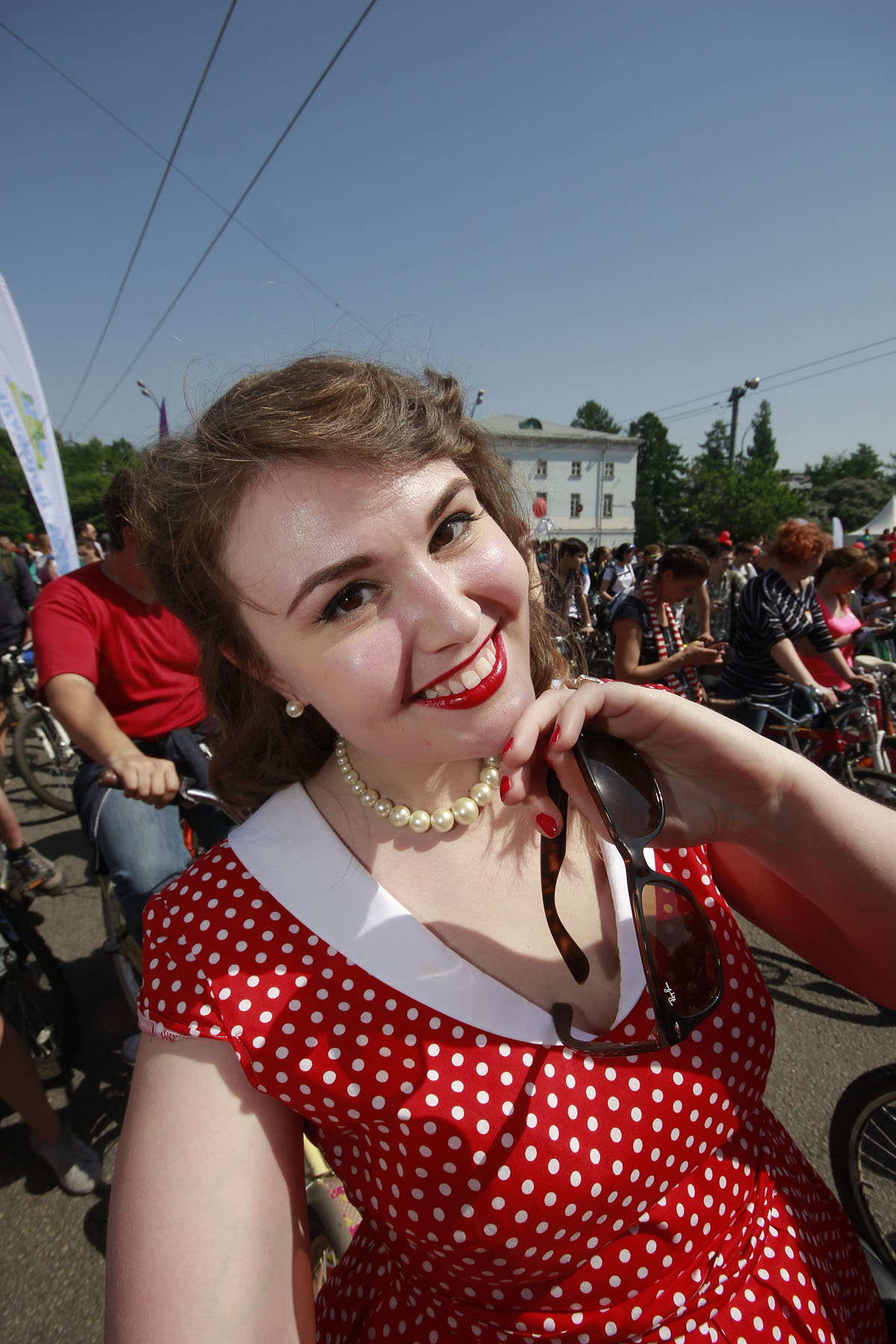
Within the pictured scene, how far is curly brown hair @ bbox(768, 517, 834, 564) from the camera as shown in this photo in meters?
4.30

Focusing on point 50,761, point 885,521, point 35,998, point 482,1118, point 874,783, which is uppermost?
point 885,521

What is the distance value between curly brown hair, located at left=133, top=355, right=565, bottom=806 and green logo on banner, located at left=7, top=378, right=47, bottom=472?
400 centimetres

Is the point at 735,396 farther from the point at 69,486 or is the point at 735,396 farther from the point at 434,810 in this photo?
the point at 69,486

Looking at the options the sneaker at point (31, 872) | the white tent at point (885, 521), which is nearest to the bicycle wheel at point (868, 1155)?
the sneaker at point (31, 872)

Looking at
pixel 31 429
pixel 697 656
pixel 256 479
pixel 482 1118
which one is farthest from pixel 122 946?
pixel 31 429

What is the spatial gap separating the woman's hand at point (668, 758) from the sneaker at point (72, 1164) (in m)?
2.57

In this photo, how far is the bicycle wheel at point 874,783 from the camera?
13.9 ft

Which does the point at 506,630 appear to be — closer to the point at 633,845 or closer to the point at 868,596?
the point at 633,845

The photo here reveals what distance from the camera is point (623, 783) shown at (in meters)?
0.92

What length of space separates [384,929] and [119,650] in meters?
2.16

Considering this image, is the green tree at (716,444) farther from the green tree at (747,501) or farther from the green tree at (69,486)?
the green tree at (69,486)

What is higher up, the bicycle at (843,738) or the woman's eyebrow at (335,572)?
the woman's eyebrow at (335,572)

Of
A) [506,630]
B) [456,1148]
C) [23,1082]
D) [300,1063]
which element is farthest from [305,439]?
[23,1082]

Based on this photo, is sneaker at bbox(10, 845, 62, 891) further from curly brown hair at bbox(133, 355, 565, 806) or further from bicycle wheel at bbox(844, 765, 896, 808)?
bicycle wheel at bbox(844, 765, 896, 808)
